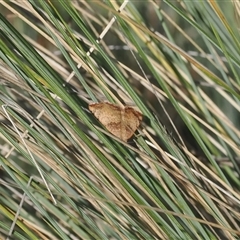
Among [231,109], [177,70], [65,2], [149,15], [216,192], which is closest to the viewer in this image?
[65,2]

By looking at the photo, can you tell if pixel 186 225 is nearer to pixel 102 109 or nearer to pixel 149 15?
pixel 102 109

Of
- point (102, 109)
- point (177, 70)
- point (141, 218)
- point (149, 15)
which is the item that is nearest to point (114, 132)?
point (102, 109)

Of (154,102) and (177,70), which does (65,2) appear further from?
(154,102)

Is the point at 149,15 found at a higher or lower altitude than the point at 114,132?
higher

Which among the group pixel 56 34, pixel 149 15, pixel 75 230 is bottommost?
pixel 75 230

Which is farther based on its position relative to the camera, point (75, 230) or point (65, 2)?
point (75, 230)

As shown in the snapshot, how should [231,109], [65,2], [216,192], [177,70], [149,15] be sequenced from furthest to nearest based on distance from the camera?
[149,15]
[231,109]
[177,70]
[216,192]
[65,2]
